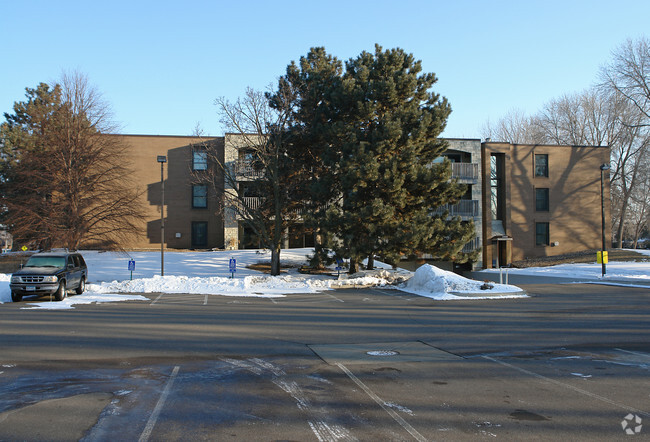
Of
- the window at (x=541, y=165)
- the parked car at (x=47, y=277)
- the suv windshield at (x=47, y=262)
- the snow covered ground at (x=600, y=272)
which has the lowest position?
the snow covered ground at (x=600, y=272)

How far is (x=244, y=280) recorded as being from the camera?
79.2ft

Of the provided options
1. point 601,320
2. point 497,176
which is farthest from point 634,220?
point 601,320

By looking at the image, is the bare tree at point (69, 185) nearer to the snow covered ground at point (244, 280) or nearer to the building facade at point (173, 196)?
the snow covered ground at point (244, 280)

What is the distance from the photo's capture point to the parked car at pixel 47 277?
1781 cm

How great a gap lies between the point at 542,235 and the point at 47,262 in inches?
1513

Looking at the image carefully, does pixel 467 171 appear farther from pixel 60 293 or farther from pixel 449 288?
pixel 60 293

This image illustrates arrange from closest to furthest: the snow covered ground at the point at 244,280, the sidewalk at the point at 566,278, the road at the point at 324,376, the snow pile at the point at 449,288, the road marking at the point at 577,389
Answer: the road at the point at 324,376 → the road marking at the point at 577,389 → the snow pile at the point at 449,288 → the snow covered ground at the point at 244,280 → the sidewalk at the point at 566,278

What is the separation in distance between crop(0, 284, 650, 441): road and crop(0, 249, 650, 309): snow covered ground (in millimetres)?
5675

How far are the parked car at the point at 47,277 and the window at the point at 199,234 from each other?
23.0 m

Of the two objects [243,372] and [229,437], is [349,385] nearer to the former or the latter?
[243,372]

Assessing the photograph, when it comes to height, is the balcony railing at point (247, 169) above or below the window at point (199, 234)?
above

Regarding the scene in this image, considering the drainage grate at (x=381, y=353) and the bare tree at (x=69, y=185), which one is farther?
the bare tree at (x=69, y=185)

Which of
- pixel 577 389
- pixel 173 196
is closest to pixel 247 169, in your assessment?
pixel 173 196

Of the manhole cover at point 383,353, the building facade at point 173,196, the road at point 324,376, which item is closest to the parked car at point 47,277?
the road at point 324,376
